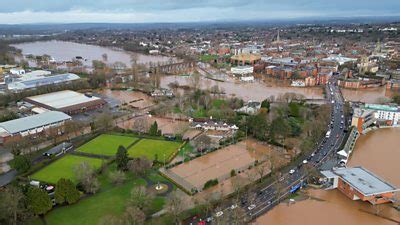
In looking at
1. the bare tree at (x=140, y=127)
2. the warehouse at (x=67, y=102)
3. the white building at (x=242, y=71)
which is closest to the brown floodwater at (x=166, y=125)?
the bare tree at (x=140, y=127)

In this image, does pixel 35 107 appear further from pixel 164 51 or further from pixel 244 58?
pixel 164 51

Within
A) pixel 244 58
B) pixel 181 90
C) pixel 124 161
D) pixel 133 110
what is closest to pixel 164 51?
pixel 244 58

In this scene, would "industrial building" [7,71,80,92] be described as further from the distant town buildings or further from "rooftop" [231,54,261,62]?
A: the distant town buildings

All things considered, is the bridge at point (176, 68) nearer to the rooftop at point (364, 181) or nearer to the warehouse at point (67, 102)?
the warehouse at point (67, 102)

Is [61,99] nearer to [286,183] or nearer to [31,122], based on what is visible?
[31,122]

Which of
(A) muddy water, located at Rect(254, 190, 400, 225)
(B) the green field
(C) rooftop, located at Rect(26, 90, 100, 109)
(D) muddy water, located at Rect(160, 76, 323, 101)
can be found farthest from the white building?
(B) the green field
